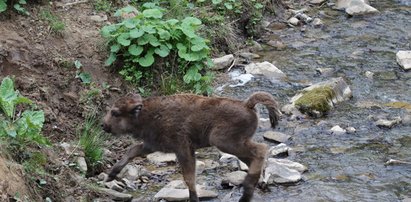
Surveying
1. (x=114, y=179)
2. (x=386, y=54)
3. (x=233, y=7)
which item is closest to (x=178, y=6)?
(x=233, y=7)

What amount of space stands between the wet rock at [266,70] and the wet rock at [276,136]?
2171 mm

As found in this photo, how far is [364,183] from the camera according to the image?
9.05 meters

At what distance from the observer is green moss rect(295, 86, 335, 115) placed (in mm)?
11164

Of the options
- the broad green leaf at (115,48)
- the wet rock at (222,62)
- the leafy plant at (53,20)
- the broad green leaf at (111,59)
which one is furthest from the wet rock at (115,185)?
the wet rock at (222,62)

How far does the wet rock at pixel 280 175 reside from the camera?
9.01 m

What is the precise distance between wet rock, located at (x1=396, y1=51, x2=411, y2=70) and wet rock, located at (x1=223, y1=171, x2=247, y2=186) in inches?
182

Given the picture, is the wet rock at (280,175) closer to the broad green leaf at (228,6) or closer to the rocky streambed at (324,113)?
the rocky streambed at (324,113)

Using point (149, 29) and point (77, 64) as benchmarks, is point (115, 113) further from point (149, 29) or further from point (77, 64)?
point (149, 29)

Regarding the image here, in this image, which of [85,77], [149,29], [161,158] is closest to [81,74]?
[85,77]

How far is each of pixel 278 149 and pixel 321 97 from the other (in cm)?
166

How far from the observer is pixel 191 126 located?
8.47 meters

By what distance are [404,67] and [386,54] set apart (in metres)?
0.70

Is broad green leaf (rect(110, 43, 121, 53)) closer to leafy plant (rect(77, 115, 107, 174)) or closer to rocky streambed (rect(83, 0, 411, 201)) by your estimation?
leafy plant (rect(77, 115, 107, 174))

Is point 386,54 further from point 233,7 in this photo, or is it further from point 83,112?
point 83,112
